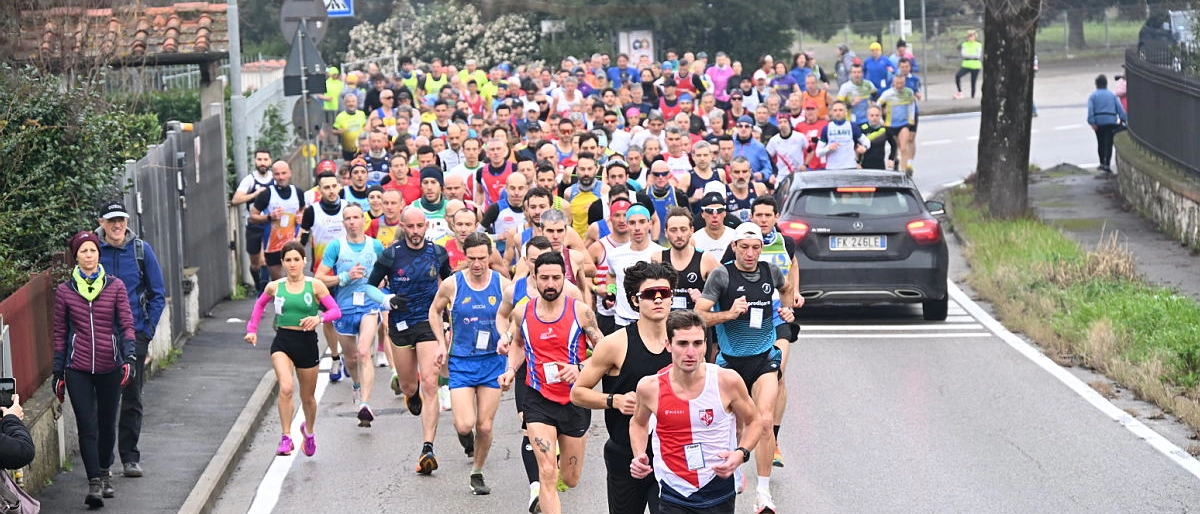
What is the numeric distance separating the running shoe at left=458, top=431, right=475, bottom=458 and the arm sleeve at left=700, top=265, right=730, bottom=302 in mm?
1962

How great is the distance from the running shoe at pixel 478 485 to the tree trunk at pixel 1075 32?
50.8 m

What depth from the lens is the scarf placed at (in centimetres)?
1191

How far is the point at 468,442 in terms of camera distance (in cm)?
1231

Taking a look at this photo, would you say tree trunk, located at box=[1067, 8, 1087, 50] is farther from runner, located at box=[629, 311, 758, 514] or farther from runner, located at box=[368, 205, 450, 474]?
runner, located at box=[629, 311, 758, 514]

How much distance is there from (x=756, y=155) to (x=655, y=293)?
43.8ft

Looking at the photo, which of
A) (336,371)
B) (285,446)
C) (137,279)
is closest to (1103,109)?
(336,371)

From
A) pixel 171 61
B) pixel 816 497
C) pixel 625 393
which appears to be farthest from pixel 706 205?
pixel 171 61

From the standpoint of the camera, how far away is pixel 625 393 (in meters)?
9.29

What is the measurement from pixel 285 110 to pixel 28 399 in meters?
17.7

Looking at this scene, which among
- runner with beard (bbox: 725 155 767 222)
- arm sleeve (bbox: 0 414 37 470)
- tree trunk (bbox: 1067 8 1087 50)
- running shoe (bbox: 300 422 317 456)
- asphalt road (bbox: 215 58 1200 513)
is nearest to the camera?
arm sleeve (bbox: 0 414 37 470)

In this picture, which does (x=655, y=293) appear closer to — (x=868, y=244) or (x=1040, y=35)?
(x=868, y=244)

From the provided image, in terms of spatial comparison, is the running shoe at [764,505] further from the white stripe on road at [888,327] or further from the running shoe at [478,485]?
the white stripe on road at [888,327]

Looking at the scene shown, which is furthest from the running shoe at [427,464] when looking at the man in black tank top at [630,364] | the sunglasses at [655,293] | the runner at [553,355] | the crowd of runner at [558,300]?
the sunglasses at [655,293]

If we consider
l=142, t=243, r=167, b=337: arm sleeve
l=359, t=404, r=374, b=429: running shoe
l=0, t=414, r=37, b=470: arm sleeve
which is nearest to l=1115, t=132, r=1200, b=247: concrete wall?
l=359, t=404, r=374, b=429: running shoe
